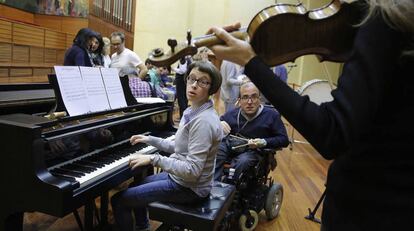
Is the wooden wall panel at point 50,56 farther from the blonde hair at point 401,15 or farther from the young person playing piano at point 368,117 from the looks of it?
the blonde hair at point 401,15

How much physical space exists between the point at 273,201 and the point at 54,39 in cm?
837

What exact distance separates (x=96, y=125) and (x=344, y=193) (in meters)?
1.60

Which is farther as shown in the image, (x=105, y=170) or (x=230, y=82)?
(x=230, y=82)

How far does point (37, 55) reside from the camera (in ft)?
29.5

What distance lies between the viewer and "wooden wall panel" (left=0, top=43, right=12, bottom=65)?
757 cm

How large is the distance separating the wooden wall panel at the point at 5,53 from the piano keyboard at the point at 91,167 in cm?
640

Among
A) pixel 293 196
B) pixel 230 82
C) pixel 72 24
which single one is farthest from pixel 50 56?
pixel 293 196

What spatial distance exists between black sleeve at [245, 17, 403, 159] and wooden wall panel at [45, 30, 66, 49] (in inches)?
386

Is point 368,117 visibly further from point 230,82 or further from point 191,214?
point 230,82

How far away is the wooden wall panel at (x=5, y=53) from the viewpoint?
7.57 meters

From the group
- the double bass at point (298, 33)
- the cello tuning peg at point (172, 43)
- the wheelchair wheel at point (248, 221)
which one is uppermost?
the double bass at point (298, 33)

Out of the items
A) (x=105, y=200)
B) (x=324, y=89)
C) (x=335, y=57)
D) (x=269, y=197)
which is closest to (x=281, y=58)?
(x=335, y=57)

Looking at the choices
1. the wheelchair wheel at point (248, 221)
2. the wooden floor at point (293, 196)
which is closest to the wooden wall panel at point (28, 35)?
the wooden floor at point (293, 196)

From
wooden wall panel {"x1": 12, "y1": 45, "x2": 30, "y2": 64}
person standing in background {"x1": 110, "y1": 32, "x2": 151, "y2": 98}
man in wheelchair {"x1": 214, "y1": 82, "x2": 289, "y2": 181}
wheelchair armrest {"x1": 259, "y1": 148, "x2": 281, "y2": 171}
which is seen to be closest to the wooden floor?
wheelchair armrest {"x1": 259, "y1": 148, "x2": 281, "y2": 171}
